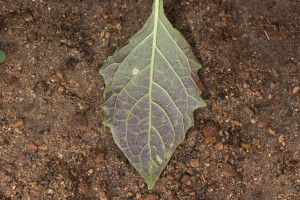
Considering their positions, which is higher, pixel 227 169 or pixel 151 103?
pixel 151 103

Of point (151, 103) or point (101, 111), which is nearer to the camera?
point (151, 103)

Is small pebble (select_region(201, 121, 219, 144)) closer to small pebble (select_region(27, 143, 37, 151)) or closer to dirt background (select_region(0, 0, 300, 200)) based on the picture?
dirt background (select_region(0, 0, 300, 200))

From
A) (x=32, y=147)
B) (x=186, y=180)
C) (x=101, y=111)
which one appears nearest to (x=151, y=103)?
(x=101, y=111)

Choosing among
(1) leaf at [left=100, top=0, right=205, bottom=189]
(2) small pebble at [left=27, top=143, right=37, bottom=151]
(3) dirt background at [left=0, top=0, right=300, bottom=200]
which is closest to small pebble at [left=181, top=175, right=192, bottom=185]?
(3) dirt background at [left=0, top=0, right=300, bottom=200]

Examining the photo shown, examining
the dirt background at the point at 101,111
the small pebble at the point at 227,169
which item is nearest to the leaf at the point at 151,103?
the dirt background at the point at 101,111

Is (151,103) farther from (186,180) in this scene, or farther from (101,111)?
(186,180)

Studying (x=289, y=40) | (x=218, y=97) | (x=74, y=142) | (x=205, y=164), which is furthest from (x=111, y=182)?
(x=289, y=40)
